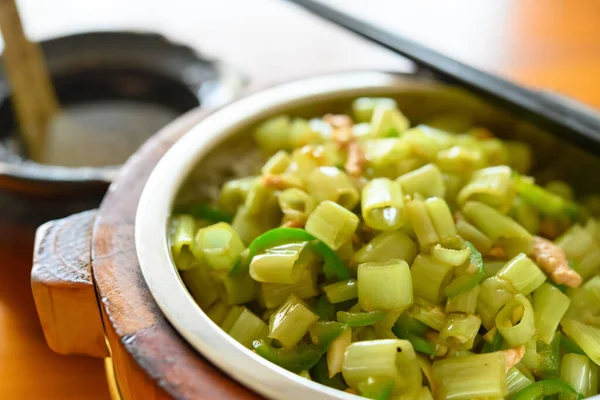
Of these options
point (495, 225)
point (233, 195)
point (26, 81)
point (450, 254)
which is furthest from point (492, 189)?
point (26, 81)

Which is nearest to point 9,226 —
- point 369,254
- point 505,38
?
point 369,254

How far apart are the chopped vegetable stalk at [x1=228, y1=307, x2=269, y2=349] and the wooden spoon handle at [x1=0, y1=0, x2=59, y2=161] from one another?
2.57 ft

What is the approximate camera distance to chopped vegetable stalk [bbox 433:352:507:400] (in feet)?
2.26

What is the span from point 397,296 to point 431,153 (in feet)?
0.97

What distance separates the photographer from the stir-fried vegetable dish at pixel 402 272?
72cm

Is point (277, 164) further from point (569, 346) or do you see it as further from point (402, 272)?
point (569, 346)

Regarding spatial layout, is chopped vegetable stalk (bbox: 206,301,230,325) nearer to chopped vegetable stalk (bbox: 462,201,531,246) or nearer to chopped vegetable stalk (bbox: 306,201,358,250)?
chopped vegetable stalk (bbox: 306,201,358,250)

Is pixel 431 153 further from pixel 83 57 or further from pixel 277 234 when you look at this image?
pixel 83 57

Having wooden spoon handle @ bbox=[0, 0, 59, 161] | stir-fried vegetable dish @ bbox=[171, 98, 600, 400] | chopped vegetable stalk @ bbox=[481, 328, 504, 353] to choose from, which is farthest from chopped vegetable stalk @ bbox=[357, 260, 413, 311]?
wooden spoon handle @ bbox=[0, 0, 59, 161]

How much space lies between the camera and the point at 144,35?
60.3 inches

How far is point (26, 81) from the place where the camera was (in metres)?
1.32

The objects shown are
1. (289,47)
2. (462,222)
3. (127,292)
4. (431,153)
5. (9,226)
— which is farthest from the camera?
(289,47)

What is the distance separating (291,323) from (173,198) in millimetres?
237

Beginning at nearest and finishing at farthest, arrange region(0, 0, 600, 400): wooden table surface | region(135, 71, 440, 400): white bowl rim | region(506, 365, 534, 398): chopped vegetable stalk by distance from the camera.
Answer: region(135, 71, 440, 400): white bowl rim, region(506, 365, 534, 398): chopped vegetable stalk, region(0, 0, 600, 400): wooden table surface
